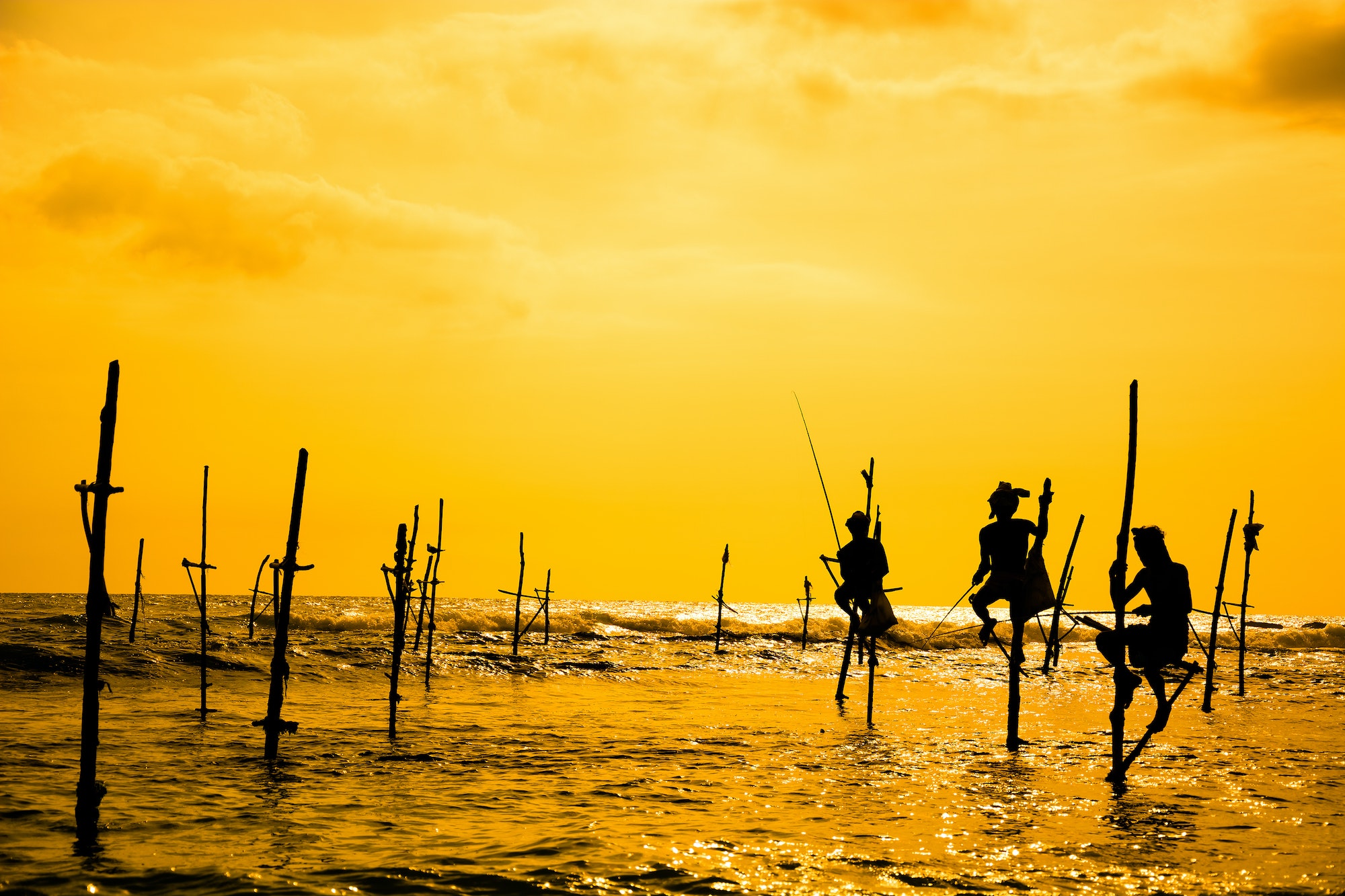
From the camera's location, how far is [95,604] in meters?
10.3

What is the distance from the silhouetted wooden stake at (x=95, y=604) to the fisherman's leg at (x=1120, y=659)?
36.1ft

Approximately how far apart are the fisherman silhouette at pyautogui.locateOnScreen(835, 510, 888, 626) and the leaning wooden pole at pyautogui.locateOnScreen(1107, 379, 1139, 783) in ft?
24.4

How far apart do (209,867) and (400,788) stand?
4.05 metres

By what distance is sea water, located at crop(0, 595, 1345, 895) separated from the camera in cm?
976

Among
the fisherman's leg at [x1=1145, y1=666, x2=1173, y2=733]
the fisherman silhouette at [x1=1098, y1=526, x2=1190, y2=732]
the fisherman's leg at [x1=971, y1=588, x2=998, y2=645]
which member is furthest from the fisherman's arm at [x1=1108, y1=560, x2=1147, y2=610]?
the fisherman's leg at [x1=971, y1=588, x2=998, y2=645]

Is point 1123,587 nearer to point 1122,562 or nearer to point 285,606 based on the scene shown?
point 1122,562

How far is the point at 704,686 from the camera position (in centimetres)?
3103

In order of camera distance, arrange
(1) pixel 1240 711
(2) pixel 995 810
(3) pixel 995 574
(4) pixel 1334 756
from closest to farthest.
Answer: (2) pixel 995 810
(3) pixel 995 574
(4) pixel 1334 756
(1) pixel 1240 711

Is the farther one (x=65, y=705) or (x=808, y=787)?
(x=65, y=705)

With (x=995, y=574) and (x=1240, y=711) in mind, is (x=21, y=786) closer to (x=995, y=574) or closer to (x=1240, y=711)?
(x=995, y=574)

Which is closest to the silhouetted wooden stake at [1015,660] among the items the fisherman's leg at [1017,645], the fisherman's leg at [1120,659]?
the fisherman's leg at [1017,645]

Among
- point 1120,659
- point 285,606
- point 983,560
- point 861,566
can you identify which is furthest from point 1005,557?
point 285,606

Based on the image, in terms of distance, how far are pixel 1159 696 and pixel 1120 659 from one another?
1.90 feet

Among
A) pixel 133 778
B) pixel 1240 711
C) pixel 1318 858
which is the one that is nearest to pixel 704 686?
pixel 1240 711
